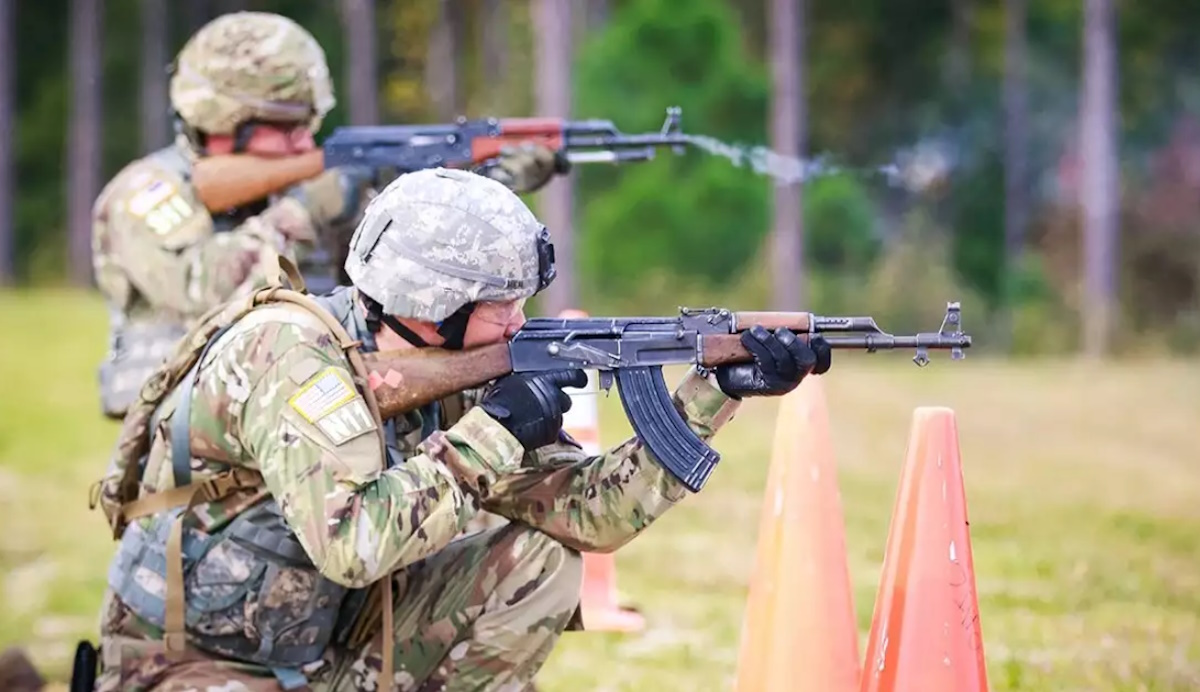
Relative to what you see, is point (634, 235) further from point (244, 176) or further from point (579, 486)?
point (579, 486)

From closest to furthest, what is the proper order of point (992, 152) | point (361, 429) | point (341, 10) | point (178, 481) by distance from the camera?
point (361, 429) < point (178, 481) < point (992, 152) < point (341, 10)

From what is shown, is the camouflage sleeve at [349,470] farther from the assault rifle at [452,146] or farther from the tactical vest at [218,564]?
the assault rifle at [452,146]

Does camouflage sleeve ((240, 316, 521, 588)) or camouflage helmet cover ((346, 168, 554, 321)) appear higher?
camouflage helmet cover ((346, 168, 554, 321))

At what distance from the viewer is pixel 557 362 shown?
4039mm

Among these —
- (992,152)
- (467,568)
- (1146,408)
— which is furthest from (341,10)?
(467,568)

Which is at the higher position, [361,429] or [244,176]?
[244,176]

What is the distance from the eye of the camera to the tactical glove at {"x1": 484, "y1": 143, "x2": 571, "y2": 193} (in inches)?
251

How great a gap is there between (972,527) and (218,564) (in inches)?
211

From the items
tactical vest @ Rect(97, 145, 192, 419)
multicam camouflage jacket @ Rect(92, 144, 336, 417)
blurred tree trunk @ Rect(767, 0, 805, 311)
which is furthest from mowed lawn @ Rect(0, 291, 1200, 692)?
blurred tree trunk @ Rect(767, 0, 805, 311)

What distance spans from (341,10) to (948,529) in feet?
106

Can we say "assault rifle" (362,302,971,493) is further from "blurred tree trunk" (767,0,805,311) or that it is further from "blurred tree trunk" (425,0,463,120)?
"blurred tree trunk" (425,0,463,120)

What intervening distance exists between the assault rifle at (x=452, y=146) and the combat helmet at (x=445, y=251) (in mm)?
2352

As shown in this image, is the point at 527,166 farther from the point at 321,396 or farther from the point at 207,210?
the point at 321,396

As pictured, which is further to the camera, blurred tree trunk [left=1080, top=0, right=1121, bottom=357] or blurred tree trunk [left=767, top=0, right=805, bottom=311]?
blurred tree trunk [left=1080, top=0, right=1121, bottom=357]
